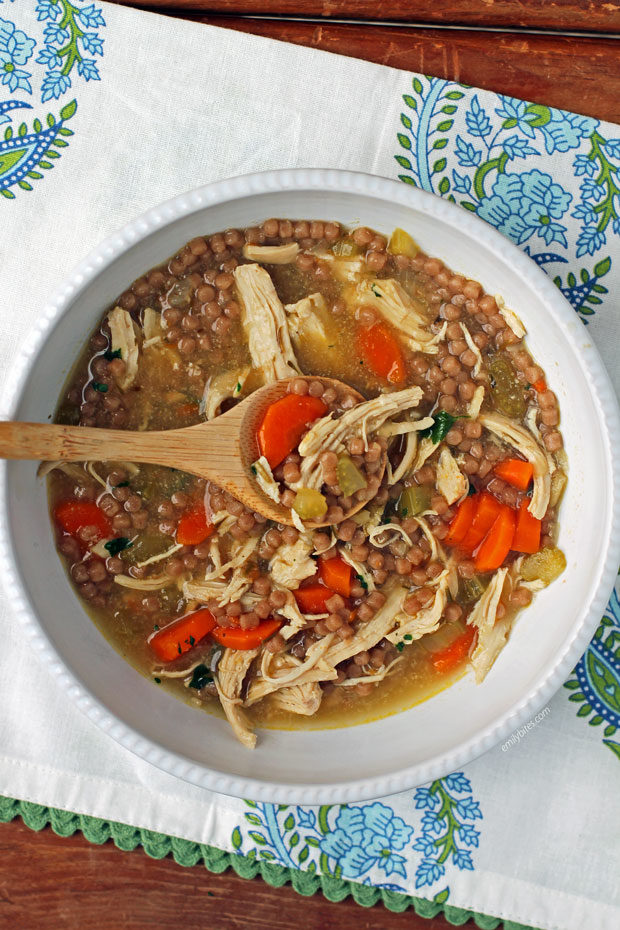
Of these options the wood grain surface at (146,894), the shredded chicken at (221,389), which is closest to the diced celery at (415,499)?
the shredded chicken at (221,389)

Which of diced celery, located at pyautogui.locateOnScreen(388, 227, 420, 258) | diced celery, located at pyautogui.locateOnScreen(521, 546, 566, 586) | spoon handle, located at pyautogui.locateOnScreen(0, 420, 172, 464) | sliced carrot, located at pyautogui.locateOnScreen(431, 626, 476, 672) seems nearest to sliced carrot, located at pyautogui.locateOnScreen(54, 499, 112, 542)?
spoon handle, located at pyautogui.locateOnScreen(0, 420, 172, 464)

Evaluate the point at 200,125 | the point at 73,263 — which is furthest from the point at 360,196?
the point at 73,263

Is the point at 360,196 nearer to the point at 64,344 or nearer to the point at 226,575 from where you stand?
the point at 64,344

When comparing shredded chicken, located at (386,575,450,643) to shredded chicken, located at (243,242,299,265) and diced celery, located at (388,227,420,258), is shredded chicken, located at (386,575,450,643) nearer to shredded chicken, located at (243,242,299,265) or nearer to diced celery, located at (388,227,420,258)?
diced celery, located at (388,227,420,258)

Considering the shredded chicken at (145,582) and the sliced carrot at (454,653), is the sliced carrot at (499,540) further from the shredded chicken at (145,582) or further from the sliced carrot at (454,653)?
the shredded chicken at (145,582)

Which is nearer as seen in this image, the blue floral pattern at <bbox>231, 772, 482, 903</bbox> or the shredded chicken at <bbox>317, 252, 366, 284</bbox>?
the shredded chicken at <bbox>317, 252, 366, 284</bbox>
